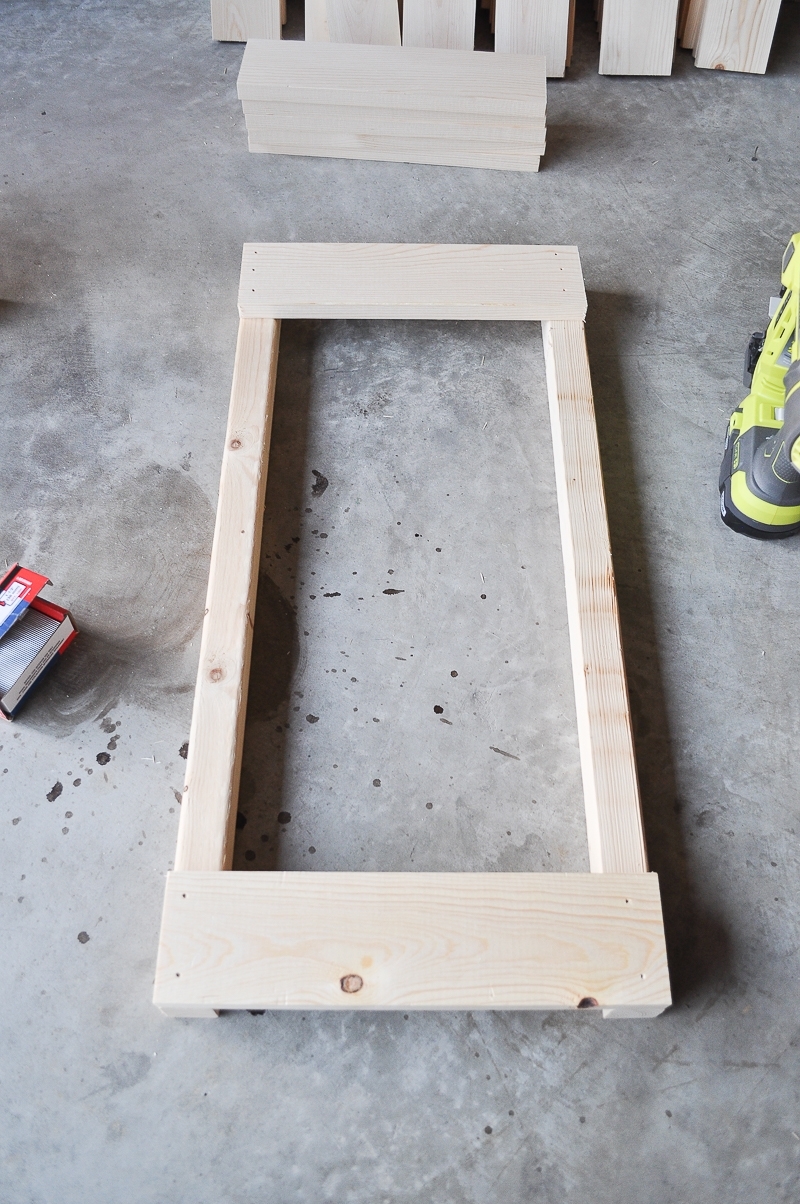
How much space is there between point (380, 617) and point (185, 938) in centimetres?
90

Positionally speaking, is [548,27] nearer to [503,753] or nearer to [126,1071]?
[503,753]

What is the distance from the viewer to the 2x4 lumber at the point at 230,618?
1.99 m

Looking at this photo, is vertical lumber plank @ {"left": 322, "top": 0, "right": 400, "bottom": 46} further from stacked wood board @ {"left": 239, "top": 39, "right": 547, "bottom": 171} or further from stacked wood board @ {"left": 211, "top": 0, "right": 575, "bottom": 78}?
stacked wood board @ {"left": 239, "top": 39, "right": 547, "bottom": 171}

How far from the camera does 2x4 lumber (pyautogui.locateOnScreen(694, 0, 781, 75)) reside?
3375 mm

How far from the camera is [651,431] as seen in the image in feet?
8.93

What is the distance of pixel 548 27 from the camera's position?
3.37 metres

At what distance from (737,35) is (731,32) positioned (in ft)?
0.08

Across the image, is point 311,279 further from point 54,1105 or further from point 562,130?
point 54,1105

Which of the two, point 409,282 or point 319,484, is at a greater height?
point 409,282

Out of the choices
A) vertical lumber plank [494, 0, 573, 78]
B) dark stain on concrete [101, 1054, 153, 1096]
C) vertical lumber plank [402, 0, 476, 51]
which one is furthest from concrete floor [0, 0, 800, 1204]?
vertical lumber plank [402, 0, 476, 51]

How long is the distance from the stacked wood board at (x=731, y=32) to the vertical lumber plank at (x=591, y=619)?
158cm

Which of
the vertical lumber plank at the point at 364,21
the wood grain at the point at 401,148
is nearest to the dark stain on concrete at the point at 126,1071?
the wood grain at the point at 401,148

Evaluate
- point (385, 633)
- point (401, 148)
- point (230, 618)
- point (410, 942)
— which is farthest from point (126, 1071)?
point (401, 148)

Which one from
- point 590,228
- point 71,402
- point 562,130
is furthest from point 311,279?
point 562,130
